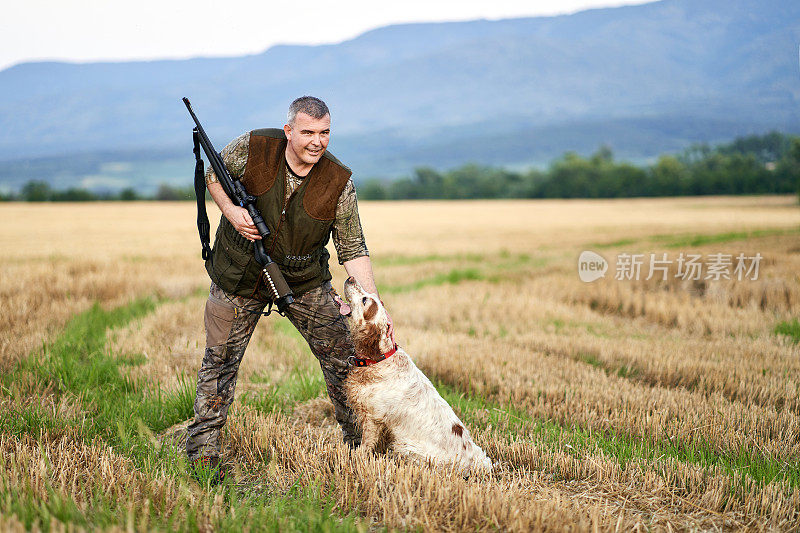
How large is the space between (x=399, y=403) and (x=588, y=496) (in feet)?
4.94

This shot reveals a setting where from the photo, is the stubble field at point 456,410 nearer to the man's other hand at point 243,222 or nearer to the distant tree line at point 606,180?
the man's other hand at point 243,222

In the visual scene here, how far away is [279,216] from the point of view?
452 centimetres

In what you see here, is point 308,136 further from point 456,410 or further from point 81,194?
point 81,194

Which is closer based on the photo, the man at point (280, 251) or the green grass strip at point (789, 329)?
the man at point (280, 251)

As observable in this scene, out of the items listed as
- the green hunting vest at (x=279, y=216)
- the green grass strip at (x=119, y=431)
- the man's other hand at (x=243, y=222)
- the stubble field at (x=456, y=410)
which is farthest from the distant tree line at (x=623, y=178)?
the man's other hand at (x=243, y=222)

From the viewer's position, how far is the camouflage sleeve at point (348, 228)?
475 centimetres

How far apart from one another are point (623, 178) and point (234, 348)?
91642 mm

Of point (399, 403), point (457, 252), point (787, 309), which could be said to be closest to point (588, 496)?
point (399, 403)

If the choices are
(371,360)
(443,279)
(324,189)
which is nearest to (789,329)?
(443,279)

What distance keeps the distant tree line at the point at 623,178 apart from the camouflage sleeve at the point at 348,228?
65.1 meters

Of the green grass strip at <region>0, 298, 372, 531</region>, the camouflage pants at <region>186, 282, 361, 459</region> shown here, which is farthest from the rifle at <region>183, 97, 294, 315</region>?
the green grass strip at <region>0, 298, 372, 531</region>

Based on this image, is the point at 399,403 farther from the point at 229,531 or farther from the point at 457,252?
the point at 457,252

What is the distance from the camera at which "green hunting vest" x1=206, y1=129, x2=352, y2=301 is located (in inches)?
178

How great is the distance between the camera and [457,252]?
22.5 meters
